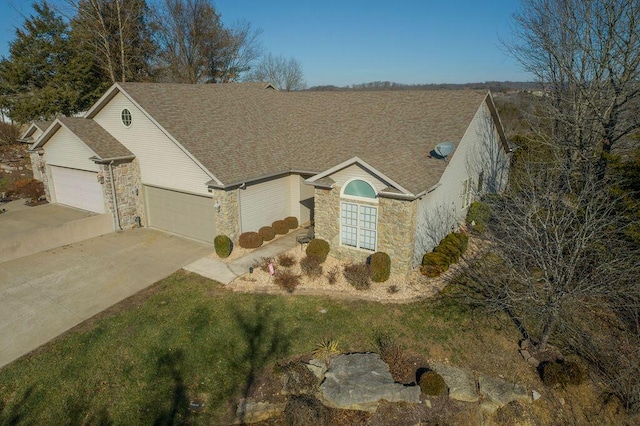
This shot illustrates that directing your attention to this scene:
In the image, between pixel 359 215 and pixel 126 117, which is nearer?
pixel 359 215

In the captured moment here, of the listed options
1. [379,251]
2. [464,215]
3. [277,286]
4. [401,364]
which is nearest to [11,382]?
[277,286]

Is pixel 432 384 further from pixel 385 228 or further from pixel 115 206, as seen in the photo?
pixel 115 206

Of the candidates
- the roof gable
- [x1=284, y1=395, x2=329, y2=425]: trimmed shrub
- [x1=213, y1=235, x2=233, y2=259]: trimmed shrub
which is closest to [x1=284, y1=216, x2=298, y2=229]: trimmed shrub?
[x1=213, y1=235, x2=233, y2=259]: trimmed shrub

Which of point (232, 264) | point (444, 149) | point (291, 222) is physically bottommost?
point (232, 264)

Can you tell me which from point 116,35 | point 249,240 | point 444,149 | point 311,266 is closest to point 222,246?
point 249,240

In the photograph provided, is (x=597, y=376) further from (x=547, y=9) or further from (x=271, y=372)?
(x=547, y=9)

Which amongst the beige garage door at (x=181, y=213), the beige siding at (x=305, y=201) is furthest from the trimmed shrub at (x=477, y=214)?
the beige garage door at (x=181, y=213)

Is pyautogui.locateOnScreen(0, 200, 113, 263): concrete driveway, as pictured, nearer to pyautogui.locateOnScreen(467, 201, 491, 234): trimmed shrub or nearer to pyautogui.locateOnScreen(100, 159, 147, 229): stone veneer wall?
pyautogui.locateOnScreen(100, 159, 147, 229): stone veneer wall
